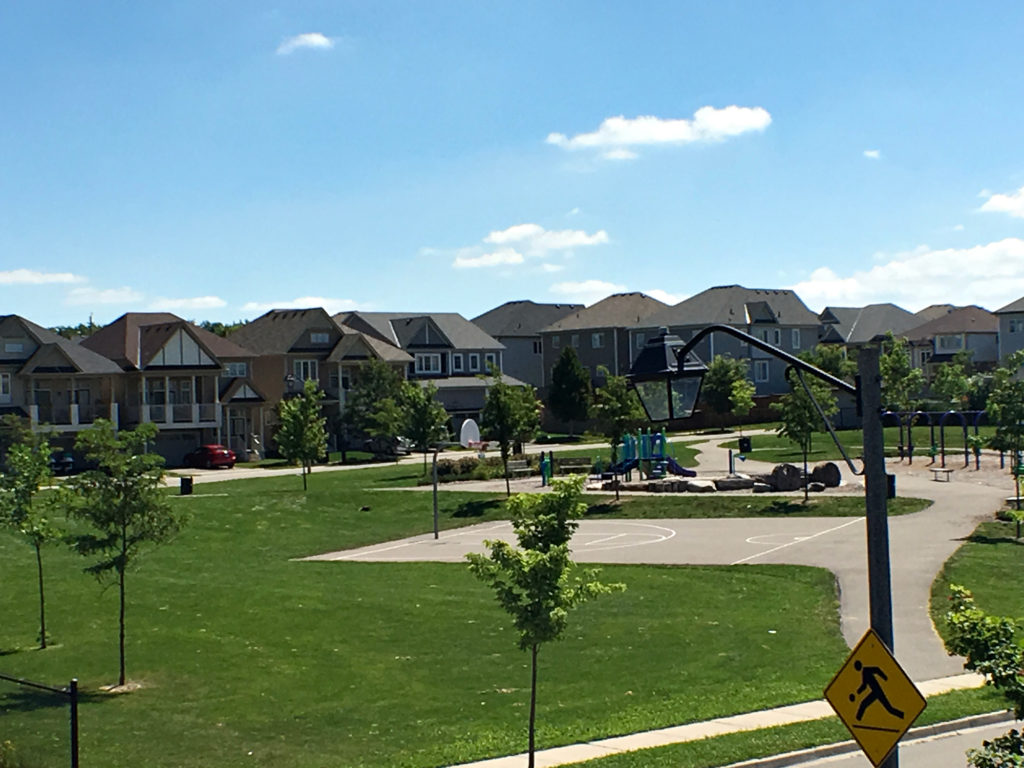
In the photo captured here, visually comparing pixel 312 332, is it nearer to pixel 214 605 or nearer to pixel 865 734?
pixel 214 605

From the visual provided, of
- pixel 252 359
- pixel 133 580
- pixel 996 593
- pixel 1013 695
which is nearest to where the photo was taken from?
pixel 1013 695

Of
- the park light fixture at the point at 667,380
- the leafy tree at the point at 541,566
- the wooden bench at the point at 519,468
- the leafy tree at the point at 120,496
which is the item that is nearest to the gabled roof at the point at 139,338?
the wooden bench at the point at 519,468

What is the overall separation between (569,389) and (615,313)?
16.3 metres

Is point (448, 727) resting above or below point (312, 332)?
below

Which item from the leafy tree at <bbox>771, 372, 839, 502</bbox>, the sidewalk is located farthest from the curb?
the leafy tree at <bbox>771, 372, 839, 502</bbox>

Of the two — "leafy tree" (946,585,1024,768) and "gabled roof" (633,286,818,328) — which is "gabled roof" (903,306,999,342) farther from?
"leafy tree" (946,585,1024,768)

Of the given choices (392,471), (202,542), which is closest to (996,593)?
(202,542)

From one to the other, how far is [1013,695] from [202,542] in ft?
108

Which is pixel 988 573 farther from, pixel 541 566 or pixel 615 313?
pixel 615 313

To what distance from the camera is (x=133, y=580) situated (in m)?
31.0

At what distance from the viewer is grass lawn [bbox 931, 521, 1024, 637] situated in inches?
1013

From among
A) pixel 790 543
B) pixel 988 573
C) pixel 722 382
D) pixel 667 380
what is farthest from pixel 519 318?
pixel 667 380

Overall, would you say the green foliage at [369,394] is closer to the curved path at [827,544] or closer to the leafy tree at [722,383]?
the leafy tree at [722,383]

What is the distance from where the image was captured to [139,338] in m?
72.5
